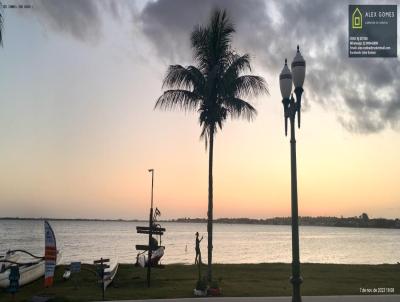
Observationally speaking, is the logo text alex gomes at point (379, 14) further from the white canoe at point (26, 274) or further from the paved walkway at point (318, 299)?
the white canoe at point (26, 274)

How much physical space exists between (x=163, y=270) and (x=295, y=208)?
17924 millimetres

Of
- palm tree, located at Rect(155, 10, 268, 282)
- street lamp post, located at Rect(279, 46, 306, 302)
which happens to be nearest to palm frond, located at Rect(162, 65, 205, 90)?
palm tree, located at Rect(155, 10, 268, 282)

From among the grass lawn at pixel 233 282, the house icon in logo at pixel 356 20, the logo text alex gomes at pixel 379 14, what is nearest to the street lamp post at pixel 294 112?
the house icon in logo at pixel 356 20

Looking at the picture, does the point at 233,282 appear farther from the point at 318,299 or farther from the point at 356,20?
the point at 356,20

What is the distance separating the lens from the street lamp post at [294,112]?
10156mm

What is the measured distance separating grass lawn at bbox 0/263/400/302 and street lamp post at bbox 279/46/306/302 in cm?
737

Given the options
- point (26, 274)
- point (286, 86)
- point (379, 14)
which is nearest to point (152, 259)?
point (26, 274)

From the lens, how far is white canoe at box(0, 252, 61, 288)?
22391mm

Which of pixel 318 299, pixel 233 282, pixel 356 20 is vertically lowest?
pixel 233 282

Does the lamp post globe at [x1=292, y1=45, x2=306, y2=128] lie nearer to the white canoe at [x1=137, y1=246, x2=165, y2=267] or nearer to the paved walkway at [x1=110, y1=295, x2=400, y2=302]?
the paved walkway at [x1=110, y1=295, x2=400, y2=302]

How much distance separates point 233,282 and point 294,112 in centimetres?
1223

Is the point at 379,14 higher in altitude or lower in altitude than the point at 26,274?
higher

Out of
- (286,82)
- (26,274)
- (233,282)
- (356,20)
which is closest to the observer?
(286,82)

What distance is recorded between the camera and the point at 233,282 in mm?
21109
